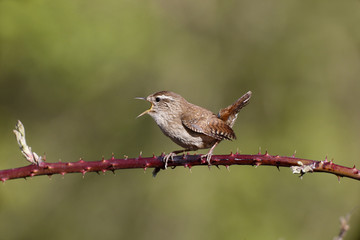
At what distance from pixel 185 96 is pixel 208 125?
3.27 metres

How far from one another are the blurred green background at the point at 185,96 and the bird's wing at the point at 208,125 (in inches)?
91.3

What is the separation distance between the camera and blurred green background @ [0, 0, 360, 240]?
5.81 m

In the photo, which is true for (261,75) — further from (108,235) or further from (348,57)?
(108,235)

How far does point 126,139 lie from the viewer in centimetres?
677

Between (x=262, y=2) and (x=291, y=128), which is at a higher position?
(x=262, y=2)

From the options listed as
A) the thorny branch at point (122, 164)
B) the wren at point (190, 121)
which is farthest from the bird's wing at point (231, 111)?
the thorny branch at point (122, 164)

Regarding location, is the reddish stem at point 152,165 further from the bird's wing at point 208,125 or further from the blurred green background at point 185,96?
the blurred green background at point 185,96

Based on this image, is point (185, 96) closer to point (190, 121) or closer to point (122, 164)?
point (190, 121)

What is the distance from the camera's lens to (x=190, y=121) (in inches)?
146

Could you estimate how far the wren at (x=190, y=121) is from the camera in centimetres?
356

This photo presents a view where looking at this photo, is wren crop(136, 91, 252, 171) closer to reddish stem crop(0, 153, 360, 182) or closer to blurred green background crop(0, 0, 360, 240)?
reddish stem crop(0, 153, 360, 182)

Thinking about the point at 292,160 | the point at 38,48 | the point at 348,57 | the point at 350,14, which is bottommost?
the point at 292,160

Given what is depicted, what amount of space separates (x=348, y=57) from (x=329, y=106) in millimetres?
896

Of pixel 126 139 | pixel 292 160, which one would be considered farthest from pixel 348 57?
pixel 292 160
